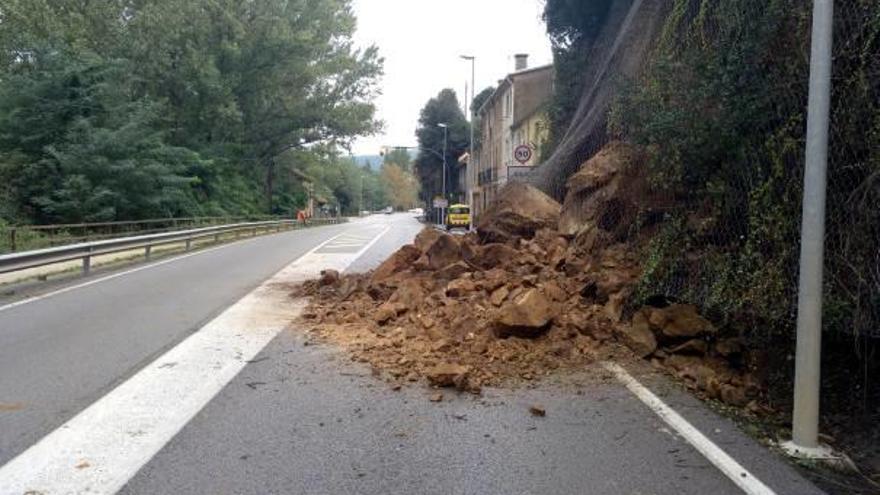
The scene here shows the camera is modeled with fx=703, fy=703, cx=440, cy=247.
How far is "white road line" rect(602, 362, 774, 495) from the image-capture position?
393 centimetres

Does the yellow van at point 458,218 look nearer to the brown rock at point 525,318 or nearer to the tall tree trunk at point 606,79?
the tall tree trunk at point 606,79

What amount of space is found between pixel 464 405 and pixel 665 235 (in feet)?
10.9

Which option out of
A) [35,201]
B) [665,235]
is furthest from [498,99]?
[665,235]

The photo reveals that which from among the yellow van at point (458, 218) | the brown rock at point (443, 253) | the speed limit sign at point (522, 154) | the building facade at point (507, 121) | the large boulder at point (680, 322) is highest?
the building facade at point (507, 121)

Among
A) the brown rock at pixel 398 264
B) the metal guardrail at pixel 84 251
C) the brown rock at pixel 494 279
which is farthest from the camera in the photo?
the metal guardrail at pixel 84 251

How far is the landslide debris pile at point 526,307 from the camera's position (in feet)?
21.0

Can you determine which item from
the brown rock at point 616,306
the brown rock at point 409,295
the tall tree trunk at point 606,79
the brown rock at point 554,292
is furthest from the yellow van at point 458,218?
the brown rock at point 616,306

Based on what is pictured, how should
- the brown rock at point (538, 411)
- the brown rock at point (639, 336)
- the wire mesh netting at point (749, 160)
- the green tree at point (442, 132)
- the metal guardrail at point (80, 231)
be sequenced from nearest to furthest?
1. the wire mesh netting at point (749, 160)
2. the brown rock at point (538, 411)
3. the brown rock at point (639, 336)
4. the metal guardrail at point (80, 231)
5. the green tree at point (442, 132)

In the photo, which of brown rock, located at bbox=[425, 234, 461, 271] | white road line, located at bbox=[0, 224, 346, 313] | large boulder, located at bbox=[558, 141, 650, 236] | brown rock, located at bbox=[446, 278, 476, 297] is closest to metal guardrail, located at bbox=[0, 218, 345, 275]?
white road line, located at bbox=[0, 224, 346, 313]

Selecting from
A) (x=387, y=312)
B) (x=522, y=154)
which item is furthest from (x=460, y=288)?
(x=522, y=154)

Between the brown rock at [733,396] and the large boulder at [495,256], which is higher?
the large boulder at [495,256]

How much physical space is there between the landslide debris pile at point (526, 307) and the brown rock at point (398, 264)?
0.02m

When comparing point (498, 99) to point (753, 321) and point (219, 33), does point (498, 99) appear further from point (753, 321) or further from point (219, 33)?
point (753, 321)

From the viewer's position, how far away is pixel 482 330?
7215 mm
